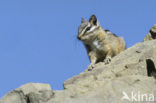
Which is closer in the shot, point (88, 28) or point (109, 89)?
point (109, 89)

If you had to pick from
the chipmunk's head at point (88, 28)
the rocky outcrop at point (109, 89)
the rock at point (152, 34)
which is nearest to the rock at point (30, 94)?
the rocky outcrop at point (109, 89)

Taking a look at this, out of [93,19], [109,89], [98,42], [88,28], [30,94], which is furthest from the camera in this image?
[93,19]

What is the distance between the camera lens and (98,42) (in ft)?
69.9

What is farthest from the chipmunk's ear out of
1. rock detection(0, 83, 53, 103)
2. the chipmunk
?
rock detection(0, 83, 53, 103)

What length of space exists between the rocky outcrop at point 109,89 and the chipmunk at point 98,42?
426 centimetres

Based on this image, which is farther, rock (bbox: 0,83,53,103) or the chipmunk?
the chipmunk

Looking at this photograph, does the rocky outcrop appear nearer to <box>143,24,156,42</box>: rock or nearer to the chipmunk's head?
<box>143,24,156,42</box>: rock

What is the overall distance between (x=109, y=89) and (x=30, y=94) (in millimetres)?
2390

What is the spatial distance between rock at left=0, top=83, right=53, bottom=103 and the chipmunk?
6421 millimetres

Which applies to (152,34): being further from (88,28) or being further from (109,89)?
(109,89)

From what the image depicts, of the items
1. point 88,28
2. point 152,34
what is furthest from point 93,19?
point 152,34

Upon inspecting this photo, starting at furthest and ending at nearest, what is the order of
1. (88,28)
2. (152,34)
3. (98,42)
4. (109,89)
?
(88,28) → (98,42) → (152,34) → (109,89)

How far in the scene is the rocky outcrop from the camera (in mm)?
13727

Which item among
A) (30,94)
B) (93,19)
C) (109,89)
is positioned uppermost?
(93,19)
